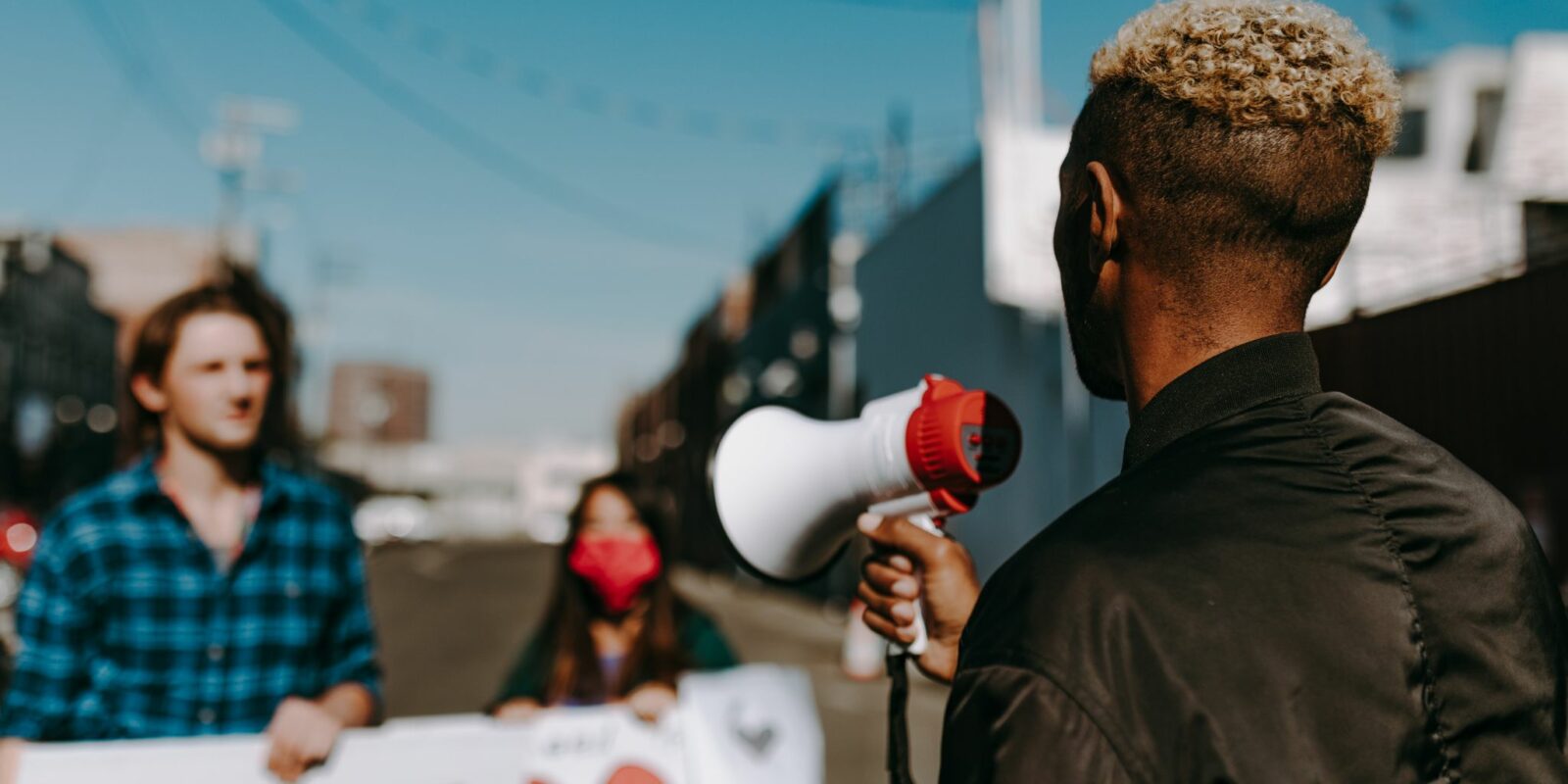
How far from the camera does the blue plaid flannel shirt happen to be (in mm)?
2342

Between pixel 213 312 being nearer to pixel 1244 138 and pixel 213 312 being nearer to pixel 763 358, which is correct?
A: pixel 1244 138

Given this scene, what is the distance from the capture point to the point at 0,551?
1283cm

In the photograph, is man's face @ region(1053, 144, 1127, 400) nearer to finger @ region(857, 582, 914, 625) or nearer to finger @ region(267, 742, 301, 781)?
finger @ region(857, 582, 914, 625)

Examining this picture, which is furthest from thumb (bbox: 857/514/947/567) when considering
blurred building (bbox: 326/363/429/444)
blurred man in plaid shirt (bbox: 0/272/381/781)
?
blurred building (bbox: 326/363/429/444)

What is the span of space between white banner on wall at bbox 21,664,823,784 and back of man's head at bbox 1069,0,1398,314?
7.02 ft

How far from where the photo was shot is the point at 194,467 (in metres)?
2.61

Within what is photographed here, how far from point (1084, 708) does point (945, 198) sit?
1639 cm

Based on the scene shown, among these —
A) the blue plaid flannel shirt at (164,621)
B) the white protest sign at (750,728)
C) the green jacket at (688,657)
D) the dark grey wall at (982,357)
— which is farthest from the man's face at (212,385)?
the dark grey wall at (982,357)

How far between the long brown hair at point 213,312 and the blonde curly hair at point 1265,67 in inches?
85.1

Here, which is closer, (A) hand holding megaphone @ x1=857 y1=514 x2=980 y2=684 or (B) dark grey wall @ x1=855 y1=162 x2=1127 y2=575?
(A) hand holding megaphone @ x1=857 y1=514 x2=980 y2=684

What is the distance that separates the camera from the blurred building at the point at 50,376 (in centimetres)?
3509

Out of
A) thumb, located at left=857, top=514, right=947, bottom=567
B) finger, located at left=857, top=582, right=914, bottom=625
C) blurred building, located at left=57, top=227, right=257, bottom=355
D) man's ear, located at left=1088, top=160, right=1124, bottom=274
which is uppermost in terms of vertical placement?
blurred building, located at left=57, top=227, right=257, bottom=355

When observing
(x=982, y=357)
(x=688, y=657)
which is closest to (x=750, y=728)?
(x=688, y=657)

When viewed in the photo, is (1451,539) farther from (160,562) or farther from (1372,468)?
(160,562)
